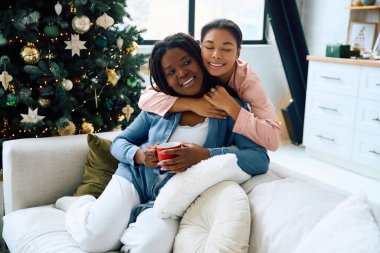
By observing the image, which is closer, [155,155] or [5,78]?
[155,155]

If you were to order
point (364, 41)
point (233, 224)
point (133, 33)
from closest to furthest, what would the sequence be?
point (233, 224)
point (133, 33)
point (364, 41)

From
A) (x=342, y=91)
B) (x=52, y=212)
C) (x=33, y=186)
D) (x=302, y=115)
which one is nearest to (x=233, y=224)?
(x=52, y=212)

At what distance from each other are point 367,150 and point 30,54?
255 centimetres

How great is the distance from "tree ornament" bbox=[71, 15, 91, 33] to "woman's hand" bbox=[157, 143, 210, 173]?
47.4 inches

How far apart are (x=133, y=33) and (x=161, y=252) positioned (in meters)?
1.60

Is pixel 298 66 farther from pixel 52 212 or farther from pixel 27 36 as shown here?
pixel 52 212

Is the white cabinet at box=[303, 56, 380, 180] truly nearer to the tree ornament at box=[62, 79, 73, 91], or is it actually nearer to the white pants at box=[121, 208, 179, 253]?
the tree ornament at box=[62, 79, 73, 91]

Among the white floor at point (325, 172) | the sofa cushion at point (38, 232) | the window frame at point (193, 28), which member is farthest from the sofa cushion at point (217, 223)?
the window frame at point (193, 28)

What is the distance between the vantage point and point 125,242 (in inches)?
54.3

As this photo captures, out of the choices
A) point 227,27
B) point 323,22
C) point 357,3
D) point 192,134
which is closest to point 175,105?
point 192,134

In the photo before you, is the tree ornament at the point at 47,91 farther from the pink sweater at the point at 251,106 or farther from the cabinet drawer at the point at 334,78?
the cabinet drawer at the point at 334,78

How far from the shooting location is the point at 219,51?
4.90ft

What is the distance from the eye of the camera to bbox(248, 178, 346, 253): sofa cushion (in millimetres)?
1104

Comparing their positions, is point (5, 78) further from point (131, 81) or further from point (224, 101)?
point (224, 101)
